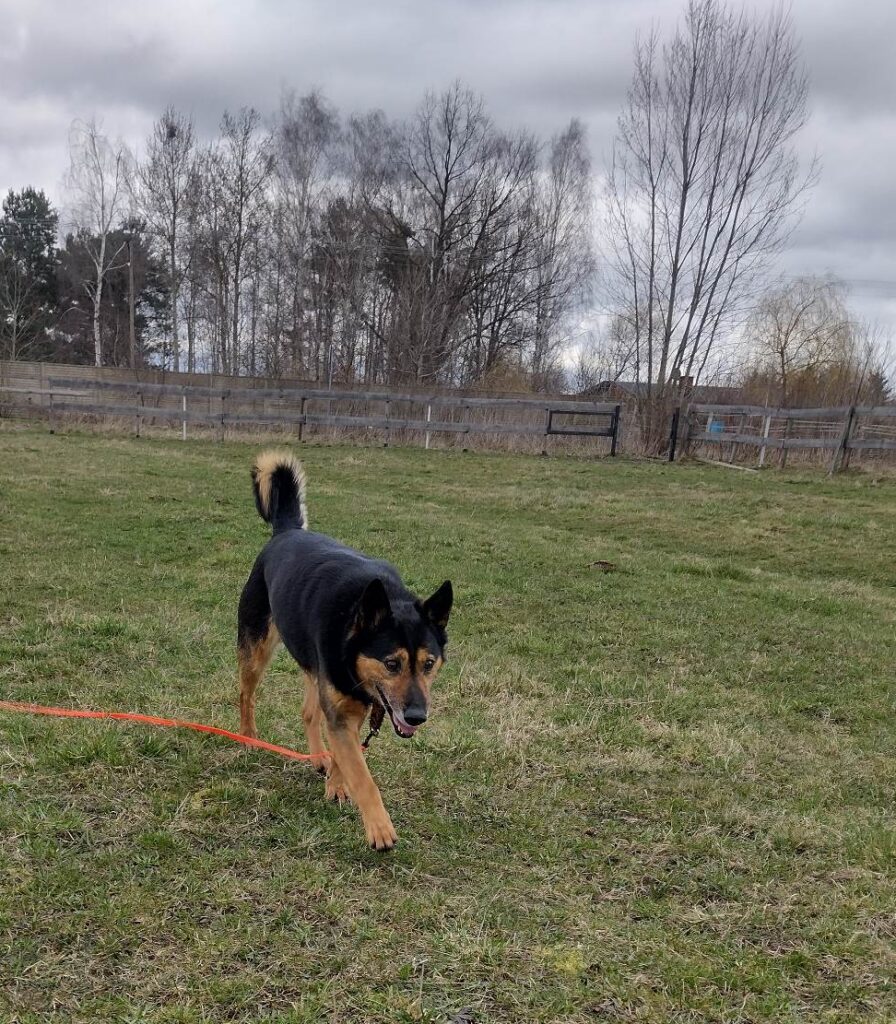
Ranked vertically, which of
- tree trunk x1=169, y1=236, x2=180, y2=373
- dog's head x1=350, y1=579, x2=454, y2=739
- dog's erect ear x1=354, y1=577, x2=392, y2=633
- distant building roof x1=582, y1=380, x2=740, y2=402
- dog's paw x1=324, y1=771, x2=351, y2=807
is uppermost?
tree trunk x1=169, y1=236, x2=180, y2=373

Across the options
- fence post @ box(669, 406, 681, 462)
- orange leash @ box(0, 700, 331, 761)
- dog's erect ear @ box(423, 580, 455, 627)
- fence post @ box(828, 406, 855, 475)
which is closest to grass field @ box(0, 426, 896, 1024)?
orange leash @ box(0, 700, 331, 761)

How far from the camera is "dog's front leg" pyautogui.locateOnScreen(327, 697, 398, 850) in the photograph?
289cm

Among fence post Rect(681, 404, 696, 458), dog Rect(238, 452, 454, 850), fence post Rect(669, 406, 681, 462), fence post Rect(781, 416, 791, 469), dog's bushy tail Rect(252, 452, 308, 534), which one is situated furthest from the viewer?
fence post Rect(681, 404, 696, 458)

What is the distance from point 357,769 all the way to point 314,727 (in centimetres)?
75

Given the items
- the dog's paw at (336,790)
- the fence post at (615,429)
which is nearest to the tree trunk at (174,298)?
the fence post at (615,429)

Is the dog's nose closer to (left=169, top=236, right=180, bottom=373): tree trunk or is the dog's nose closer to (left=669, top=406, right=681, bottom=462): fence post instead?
(left=669, top=406, right=681, bottom=462): fence post

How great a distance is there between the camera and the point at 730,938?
99.1 inches

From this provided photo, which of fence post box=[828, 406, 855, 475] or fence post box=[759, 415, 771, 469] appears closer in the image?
fence post box=[828, 406, 855, 475]

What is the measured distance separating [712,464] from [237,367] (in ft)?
82.1

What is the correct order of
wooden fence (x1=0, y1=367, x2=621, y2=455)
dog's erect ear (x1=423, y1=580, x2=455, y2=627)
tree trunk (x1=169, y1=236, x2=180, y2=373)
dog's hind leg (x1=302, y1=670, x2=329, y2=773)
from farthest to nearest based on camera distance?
tree trunk (x1=169, y1=236, x2=180, y2=373)
wooden fence (x1=0, y1=367, x2=621, y2=455)
dog's hind leg (x1=302, y1=670, x2=329, y2=773)
dog's erect ear (x1=423, y1=580, x2=455, y2=627)

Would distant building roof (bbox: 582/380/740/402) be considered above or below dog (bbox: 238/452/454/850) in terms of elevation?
above

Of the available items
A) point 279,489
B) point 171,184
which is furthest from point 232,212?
point 279,489

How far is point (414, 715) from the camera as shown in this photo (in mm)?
2699

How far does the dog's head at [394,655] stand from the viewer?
2.78 meters
